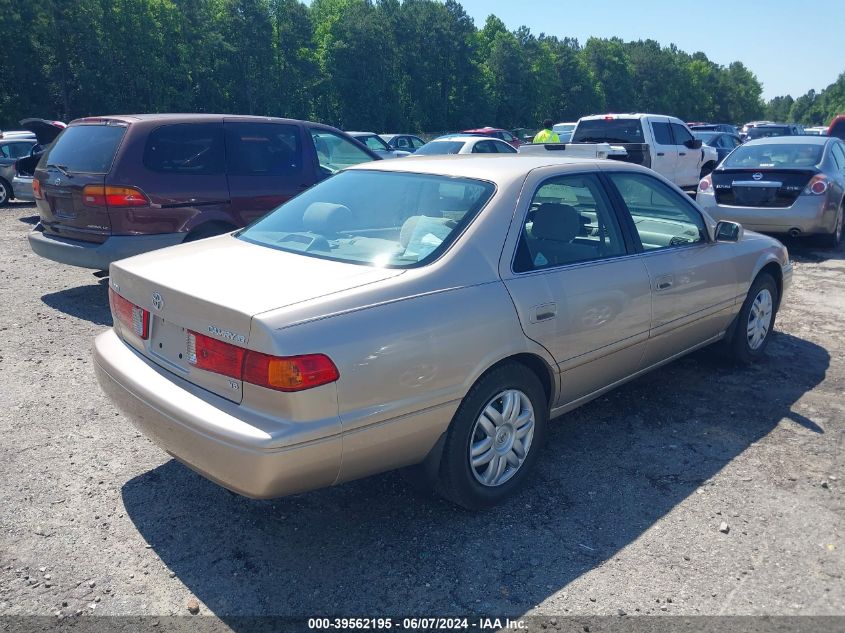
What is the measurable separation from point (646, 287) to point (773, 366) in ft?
6.80

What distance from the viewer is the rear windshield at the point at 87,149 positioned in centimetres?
632

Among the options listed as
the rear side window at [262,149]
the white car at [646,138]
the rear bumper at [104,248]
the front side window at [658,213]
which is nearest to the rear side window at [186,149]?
the rear side window at [262,149]

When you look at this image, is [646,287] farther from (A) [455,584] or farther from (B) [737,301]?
(A) [455,584]

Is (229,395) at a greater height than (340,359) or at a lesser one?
lesser

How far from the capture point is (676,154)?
14.7 m

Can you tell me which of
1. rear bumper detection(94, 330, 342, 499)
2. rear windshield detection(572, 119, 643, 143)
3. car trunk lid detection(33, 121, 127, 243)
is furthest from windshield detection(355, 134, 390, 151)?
rear bumper detection(94, 330, 342, 499)

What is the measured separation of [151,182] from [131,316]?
3328 millimetres

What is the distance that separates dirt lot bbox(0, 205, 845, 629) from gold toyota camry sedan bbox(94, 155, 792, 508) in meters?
0.36

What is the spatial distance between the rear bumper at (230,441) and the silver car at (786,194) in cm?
865

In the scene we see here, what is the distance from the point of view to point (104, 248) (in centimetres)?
618

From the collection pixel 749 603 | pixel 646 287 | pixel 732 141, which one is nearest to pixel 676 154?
pixel 732 141

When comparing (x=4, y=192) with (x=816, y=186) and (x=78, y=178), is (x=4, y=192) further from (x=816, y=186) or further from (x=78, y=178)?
(x=816, y=186)

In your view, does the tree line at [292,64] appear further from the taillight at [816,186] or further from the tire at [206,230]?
the taillight at [816,186]

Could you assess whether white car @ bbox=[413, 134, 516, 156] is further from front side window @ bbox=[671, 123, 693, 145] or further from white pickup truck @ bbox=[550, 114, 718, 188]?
front side window @ bbox=[671, 123, 693, 145]
